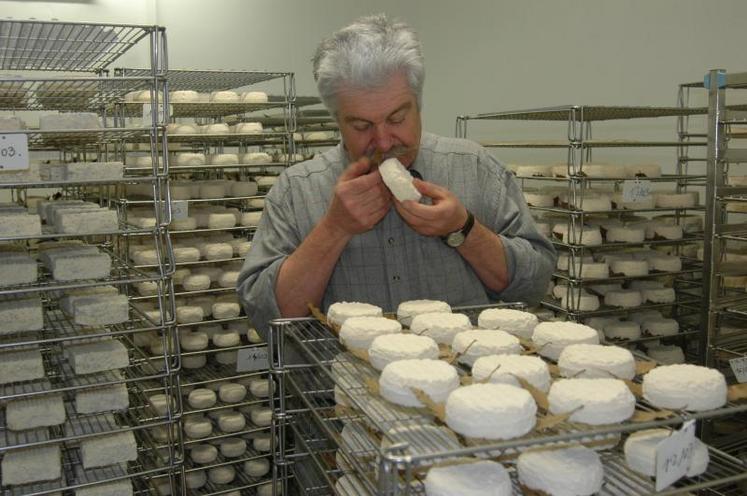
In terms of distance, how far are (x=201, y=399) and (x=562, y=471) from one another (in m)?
3.22

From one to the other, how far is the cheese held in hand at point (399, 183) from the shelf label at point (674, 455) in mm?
921

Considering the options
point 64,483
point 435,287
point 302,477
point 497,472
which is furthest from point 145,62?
point 497,472

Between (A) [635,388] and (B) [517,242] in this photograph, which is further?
(B) [517,242]

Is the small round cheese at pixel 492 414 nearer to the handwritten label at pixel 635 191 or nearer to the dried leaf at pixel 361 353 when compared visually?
the dried leaf at pixel 361 353

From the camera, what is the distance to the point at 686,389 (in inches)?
46.9

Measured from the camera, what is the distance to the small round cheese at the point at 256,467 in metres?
4.14

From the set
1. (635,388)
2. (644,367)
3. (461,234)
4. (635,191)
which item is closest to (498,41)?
(635,191)

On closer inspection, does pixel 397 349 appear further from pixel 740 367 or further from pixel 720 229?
pixel 720 229

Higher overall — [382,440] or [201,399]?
[382,440]

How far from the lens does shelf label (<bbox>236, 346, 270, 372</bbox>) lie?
3.82 metres

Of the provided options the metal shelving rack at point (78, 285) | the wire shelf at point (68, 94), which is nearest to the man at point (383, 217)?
the metal shelving rack at point (78, 285)

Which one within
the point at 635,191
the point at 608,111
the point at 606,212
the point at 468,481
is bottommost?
the point at 468,481

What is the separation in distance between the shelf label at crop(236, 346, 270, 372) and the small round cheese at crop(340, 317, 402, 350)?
232 centimetres

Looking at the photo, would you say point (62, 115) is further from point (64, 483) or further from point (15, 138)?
point (64, 483)
